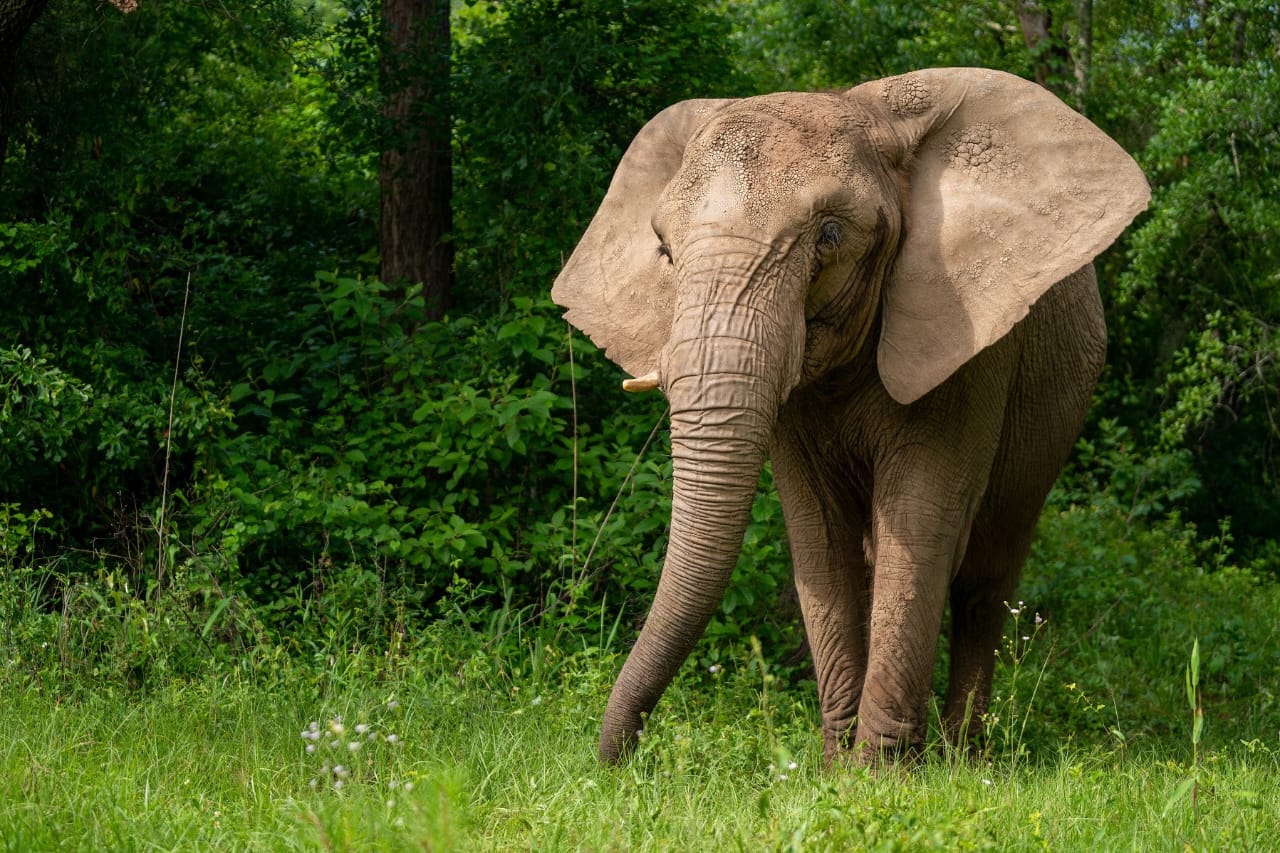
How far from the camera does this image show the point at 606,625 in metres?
7.62

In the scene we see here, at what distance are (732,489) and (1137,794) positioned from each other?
153 centimetres

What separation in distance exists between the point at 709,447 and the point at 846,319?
2.55 feet

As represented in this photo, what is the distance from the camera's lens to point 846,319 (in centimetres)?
527

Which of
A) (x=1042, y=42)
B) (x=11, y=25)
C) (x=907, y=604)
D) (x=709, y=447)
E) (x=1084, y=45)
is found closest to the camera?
(x=709, y=447)

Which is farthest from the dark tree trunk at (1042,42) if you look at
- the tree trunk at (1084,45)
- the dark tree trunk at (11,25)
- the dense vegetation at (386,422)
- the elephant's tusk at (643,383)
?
the elephant's tusk at (643,383)

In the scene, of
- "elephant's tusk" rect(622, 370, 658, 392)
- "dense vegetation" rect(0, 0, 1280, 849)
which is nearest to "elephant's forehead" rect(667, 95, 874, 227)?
"elephant's tusk" rect(622, 370, 658, 392)

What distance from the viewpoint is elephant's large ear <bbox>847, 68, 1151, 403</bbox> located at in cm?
523

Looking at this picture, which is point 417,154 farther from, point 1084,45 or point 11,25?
point 1084,45

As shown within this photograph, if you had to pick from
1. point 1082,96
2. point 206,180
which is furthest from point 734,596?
point 1082,96

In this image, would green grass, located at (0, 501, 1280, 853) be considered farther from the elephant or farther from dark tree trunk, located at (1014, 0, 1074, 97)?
dark tree trunk, located at (1014, 0, 1074, 97)

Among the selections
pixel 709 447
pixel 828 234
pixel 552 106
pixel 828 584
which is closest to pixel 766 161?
pixel 828 234

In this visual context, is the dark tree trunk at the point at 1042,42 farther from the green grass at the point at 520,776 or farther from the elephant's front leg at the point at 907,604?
the elephant's front leg at the point at 907,604

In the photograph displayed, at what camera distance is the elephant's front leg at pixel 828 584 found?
19.5 feet

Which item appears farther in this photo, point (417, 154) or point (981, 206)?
point (417, 154)
